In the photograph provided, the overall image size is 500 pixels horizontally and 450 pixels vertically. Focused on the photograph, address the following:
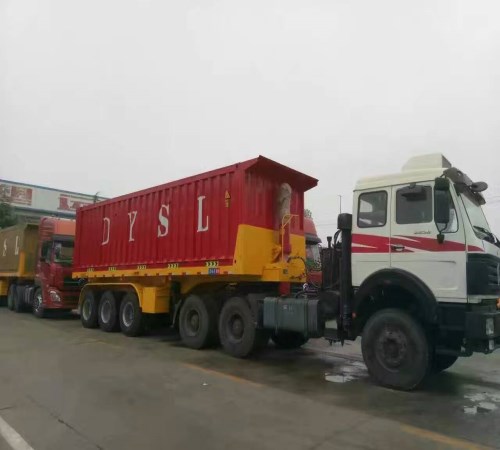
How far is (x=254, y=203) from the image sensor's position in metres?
9.16

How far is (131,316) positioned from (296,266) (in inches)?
192

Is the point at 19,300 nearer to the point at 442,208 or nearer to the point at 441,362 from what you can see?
the point at 441,362

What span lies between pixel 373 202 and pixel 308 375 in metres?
2.94

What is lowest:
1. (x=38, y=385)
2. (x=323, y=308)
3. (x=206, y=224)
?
(x=38, y=385)

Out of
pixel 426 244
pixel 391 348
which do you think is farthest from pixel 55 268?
pixel 426 244

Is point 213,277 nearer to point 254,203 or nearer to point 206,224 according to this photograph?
point 206,224

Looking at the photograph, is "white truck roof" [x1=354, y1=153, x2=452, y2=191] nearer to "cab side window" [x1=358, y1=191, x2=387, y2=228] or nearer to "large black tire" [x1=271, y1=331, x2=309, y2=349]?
"cab side window" [x1=358, y1=191, x2=387, y2=228]

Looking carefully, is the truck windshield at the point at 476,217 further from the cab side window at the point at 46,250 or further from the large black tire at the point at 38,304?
the large black tire at the point at 38,304

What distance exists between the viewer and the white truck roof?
6617mm

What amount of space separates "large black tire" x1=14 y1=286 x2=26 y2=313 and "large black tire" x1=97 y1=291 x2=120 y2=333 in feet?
24.4

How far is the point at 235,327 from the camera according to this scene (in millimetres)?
9148

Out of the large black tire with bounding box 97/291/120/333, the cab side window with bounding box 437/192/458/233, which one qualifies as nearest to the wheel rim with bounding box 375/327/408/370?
the cab side window with bounding box 437/192/458/233

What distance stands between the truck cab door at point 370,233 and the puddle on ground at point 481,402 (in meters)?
2.01

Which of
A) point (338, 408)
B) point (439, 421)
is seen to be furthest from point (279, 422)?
point (439, 421)
